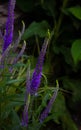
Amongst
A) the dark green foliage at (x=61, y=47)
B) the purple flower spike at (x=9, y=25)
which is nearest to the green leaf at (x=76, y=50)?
the dark green foliage at (x=61, y=47)

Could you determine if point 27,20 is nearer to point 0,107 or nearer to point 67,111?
point 67,111

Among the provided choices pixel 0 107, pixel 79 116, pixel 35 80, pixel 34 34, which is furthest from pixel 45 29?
pixel 35 80

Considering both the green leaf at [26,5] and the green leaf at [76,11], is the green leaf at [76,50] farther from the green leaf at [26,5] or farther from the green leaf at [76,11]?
the green leaf at [26,5]

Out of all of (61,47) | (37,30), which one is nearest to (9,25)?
(37,30)

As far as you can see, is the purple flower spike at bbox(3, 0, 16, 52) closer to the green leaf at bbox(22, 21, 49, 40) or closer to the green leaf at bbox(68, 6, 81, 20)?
the green leaf at bbox(22, 21, 49, 40)

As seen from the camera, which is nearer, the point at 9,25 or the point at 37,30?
the point at 9,25

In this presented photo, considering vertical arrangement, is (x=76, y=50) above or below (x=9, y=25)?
below

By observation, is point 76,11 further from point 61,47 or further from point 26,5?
point 26,5
